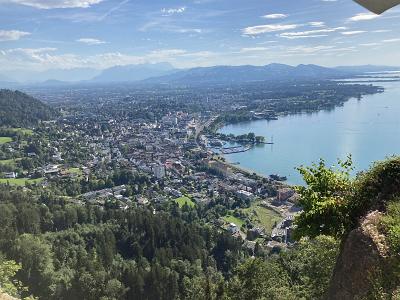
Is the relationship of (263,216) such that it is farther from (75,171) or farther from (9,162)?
(9,162)

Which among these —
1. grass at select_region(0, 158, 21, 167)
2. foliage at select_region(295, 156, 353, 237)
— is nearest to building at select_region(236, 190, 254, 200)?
grass at select_region(0, 158, 21, 167)

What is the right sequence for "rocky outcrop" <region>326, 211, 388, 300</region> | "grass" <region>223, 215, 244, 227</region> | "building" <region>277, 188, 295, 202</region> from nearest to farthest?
"rocky outcrop" <region>326, 211, 388, 300</region>, "grass" <region>223, 215, 244, 227</region>, "building" <region>277, 188, 295, 202</region>

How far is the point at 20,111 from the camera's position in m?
109

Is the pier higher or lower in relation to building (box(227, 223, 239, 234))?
higher

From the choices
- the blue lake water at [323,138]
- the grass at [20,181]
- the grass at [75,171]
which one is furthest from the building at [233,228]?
the grass at [75,171]

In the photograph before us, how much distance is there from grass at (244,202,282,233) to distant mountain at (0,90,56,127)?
70465 millimetres

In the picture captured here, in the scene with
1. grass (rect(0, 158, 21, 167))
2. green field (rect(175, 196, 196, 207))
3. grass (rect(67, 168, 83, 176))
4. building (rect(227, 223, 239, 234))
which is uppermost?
grass (rect(0, 158, 21, 167))

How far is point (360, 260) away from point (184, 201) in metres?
43.3

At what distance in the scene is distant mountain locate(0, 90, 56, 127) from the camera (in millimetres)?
99250

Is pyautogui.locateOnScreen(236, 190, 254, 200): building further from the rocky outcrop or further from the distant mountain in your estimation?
the distant mountain

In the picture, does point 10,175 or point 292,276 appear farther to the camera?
point 10,175

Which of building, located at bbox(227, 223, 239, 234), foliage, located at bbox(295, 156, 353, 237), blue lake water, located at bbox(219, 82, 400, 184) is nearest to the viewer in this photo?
foliage, located at bbox(295, 156, 353, 237)

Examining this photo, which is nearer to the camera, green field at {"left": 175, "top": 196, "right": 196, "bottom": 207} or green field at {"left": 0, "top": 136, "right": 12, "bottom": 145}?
green field at {"left": 175, "top": 196, "right": 196, "bottom": 207}

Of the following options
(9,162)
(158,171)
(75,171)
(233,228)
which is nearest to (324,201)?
(233,228)
